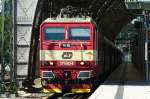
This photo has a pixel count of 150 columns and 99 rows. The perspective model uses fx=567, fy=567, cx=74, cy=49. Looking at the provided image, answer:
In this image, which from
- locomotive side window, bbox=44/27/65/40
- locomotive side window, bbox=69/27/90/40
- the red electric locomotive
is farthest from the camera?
locomotive side window, bbox=44/27/65/40

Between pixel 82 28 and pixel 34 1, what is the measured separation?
6960 millimetres

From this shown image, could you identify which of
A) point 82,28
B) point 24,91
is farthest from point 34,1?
point 82,28

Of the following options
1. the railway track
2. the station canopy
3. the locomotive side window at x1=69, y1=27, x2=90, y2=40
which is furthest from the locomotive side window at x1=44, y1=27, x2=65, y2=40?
the station canopy

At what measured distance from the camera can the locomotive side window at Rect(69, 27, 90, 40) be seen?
23.6 meters

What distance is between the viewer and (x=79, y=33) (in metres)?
23.8

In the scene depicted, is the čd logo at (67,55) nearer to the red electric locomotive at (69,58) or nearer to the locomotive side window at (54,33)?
the red electric locomotive at (69,58)

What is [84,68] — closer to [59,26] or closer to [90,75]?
[90,75]

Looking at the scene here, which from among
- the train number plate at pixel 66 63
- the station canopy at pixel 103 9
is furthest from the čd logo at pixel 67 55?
the station canopy at pixel 103 9

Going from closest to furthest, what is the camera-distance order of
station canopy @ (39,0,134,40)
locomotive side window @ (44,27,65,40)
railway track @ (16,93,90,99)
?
locomotive side window @ (44,27,65,40) < railway track @ (16,93,90,99) < station canopy @ (39,0,134,40)

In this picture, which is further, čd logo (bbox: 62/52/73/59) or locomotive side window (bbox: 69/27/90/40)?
locomotive side window (bbox: 69/27/90/40)

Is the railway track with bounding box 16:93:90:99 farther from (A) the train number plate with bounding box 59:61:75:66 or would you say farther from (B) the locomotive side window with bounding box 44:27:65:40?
(B) the locomotive side window with bounding box 44:27:65:40

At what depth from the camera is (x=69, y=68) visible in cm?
2348

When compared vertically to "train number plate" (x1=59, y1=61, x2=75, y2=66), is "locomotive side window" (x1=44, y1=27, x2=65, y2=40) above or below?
above

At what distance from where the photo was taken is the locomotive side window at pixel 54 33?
23.9 meters
